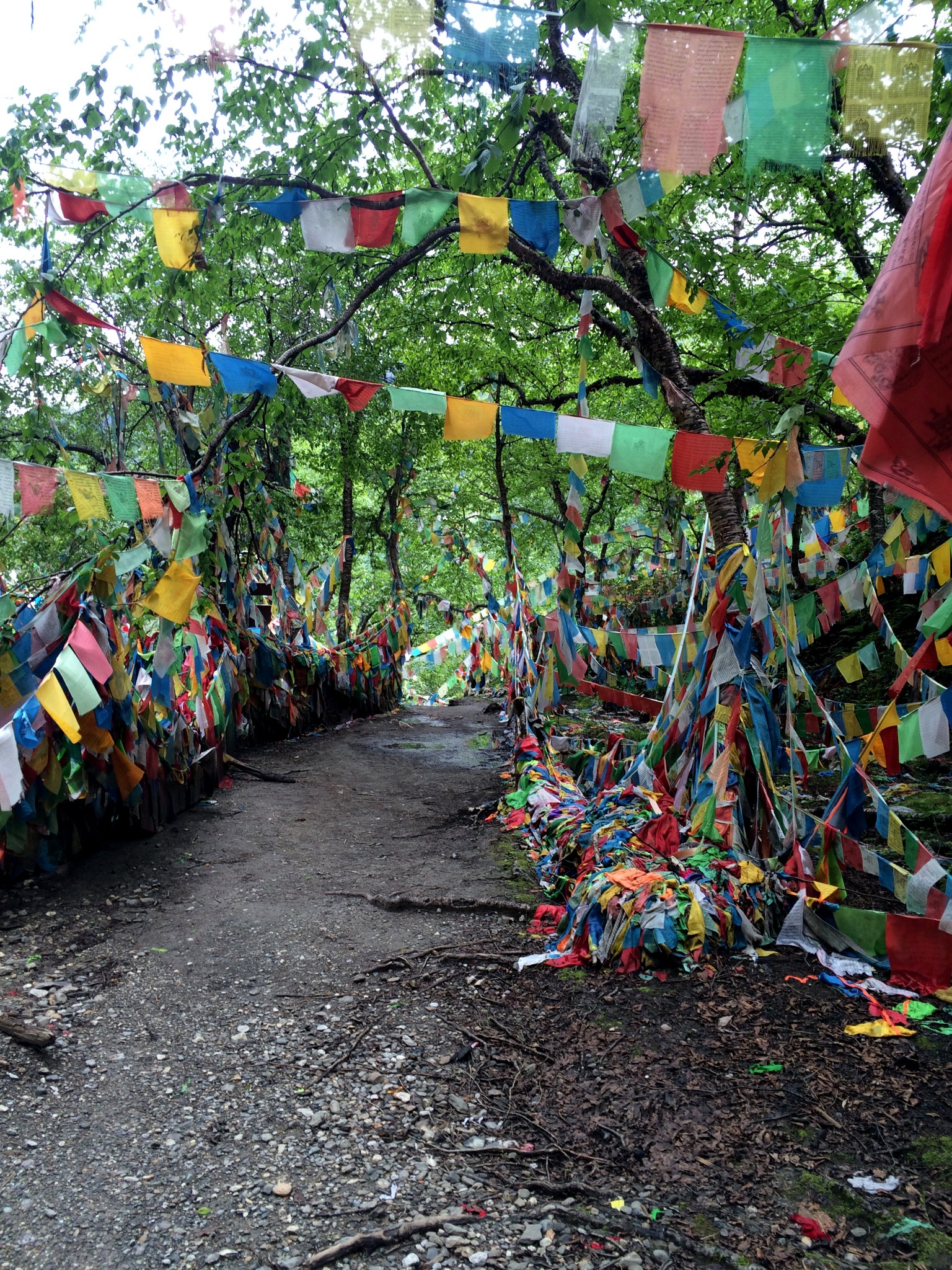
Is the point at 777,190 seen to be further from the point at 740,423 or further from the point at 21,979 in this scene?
the point at 21,979

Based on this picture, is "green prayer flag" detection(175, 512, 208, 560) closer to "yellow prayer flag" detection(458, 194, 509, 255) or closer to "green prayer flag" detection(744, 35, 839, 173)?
"yellow prayer flag" detection(458, 194, 509, 255)

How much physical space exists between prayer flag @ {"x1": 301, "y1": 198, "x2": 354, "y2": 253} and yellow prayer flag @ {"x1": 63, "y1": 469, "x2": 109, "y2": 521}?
2182mm

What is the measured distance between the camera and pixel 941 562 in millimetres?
5406

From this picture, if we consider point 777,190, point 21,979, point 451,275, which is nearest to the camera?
point 21,979

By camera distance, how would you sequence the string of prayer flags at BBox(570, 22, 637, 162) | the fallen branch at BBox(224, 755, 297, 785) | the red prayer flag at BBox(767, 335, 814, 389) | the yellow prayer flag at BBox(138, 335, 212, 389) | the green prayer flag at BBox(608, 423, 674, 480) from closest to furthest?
the string of prayer flags at BBox(570, 22, 637, 162), the yellow prayer flag at BBox(138, 335, 212, 389), the red prayer flag at BBox(767, 335, 814, 389), the green prayer flag at BBox(608, 423, 674, 480), the fallen branch at BBox(224, 755, 297, 785)

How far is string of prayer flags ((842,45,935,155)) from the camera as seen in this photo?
3.26 metres

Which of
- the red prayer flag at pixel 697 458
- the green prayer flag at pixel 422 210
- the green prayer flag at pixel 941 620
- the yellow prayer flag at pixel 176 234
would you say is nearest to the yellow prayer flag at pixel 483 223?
the green prayer flag at pixel 422 210

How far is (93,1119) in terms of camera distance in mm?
2658

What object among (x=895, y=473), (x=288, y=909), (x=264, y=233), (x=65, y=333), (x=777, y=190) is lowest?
(x=288, y=909)

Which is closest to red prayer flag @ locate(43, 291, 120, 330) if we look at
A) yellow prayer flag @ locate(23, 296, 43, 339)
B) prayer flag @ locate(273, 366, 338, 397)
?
yellow prayer flag @ locate(23, 296, 43, 339)

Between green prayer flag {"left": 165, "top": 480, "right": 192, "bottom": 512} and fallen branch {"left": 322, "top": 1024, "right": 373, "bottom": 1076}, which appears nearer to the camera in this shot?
fallen branch {"left": 322, "top": 1024, "right": 373, "bottom": 1076}

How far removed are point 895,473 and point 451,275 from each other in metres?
8.46

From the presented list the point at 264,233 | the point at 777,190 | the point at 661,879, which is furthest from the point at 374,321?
the point at 661,879

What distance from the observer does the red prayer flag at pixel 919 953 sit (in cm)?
318
